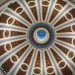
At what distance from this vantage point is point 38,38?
26000mm

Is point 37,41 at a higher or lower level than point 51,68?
higher

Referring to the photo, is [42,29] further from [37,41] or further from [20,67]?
A: [20,67]

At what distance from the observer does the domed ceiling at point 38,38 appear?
78.2ft

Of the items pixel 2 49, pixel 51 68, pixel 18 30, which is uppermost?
pixel 18 30

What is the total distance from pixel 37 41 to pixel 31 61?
6.22ft

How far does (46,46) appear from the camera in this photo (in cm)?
2569

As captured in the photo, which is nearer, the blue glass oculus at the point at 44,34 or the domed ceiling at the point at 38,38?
the domed ceiling at the point at 38,38

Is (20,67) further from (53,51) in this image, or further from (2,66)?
(53,51)

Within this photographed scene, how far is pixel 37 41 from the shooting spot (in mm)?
25844

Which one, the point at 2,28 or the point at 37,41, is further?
the point at 37,41

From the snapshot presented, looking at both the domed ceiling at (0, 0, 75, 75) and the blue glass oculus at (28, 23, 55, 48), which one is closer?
the domed ceiling at (0, 0, 75, 75)

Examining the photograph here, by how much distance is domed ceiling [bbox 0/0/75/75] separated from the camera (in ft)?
78.2

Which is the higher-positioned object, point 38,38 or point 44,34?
point 44,34

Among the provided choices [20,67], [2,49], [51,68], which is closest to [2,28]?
[2,49]
